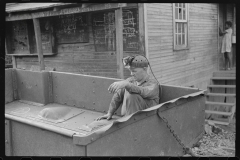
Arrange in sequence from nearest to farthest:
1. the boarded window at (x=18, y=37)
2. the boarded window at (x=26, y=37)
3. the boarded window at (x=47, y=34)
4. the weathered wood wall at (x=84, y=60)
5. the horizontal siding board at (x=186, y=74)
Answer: the weathered wood wall at (x=84, y=60) → the horizontal siding board at (x=186, y=74) → the boarded window at (x=47, y=34) → the boarded window at (x=26, y=37) → the boarded window at (x=18, y=37)

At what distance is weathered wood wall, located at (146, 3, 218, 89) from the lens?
26.7ft

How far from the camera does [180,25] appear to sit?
372 inches

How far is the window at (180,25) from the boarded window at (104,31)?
2288 millimetres

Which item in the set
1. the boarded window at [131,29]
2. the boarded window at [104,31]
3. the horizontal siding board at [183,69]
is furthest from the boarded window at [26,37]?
the horizontal siding board at [183,69]

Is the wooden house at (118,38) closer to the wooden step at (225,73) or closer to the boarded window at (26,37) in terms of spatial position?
the boarded window at (26,37)

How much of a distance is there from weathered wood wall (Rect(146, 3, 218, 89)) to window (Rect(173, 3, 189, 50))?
0.23 metres

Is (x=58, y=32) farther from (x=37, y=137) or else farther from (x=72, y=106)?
(x=37, y=137)

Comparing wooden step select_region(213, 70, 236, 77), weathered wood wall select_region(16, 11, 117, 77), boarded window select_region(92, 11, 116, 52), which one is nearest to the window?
boarded window select_region(92, 11, 116, 52)

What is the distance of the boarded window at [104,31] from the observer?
8.23m

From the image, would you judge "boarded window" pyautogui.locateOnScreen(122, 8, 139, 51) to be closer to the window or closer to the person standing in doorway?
the window

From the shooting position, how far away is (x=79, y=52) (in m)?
9.44

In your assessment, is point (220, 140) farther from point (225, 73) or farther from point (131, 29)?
point (225, 73)

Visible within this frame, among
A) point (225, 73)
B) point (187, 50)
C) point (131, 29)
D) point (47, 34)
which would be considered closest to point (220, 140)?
point (187, 50)

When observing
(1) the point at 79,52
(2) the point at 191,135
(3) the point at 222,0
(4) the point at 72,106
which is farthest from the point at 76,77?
(1) the point at 79,52
